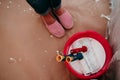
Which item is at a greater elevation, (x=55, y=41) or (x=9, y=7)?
(x=9, y=7)

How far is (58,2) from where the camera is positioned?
1251 millimetres

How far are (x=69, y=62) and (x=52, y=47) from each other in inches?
7.6

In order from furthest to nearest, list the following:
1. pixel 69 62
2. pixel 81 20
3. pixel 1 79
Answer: pixel 81 20
pixel 1 79
pixel 69 62

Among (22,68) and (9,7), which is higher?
(9,7)

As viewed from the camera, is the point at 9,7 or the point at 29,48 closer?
the point at 29,48

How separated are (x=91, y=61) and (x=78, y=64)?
7 cm

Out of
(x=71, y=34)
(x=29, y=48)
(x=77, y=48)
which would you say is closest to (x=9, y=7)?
(x=29, y=48)

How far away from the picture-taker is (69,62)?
3.92 ft

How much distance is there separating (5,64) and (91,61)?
1.57 ft

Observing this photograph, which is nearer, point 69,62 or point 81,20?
point 69,62

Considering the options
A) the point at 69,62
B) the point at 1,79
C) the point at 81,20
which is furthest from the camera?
the point at 81,20

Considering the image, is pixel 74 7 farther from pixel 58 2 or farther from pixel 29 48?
pixel 29 48

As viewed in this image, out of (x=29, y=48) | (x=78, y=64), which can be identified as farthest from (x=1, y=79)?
(x=78, y=64)

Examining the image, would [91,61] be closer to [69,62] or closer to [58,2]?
[69,62]
